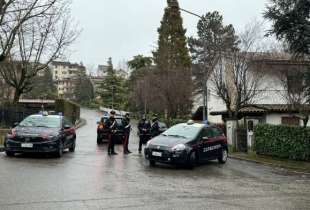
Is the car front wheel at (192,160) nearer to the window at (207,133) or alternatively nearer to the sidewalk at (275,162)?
the window at (207,133)

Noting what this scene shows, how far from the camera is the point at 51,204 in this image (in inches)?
345

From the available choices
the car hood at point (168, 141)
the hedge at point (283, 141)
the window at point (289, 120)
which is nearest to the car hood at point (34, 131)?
the car hood at point (168, 141)

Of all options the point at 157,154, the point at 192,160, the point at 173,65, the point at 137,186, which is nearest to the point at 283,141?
the point at 192,160

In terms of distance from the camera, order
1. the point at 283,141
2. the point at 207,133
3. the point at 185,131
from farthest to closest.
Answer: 1. the point at 283,141
2. the point at 207,133
3. the point at 185,131

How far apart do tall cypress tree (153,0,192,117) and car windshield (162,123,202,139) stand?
16.7 metres

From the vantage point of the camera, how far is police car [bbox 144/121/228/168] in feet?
51.6

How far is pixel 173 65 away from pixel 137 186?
45670mm

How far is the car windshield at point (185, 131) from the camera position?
55.5 feet

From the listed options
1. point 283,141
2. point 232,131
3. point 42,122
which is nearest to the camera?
point 42,122

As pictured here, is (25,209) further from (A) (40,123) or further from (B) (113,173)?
(A) (40,123)

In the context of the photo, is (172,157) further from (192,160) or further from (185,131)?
(185,131)

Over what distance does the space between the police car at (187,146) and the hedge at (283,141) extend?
2910 millimetres

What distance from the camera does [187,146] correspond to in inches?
631

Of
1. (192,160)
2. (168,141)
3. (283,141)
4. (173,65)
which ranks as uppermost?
(173,65)
